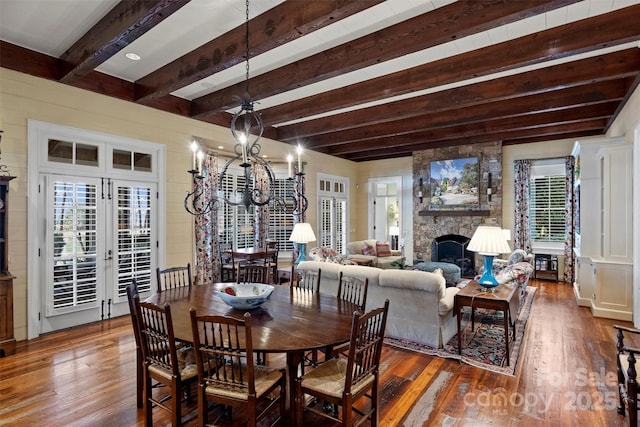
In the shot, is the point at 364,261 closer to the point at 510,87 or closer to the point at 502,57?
the point at 510,87

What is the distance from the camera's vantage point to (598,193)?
17.0 ft

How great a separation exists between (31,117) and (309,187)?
5.31 meters

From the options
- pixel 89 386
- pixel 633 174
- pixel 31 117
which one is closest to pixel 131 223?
pixel 31 117

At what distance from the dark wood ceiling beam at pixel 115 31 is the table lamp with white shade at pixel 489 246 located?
3.69 m

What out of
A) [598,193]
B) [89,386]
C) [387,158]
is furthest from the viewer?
[387,158]

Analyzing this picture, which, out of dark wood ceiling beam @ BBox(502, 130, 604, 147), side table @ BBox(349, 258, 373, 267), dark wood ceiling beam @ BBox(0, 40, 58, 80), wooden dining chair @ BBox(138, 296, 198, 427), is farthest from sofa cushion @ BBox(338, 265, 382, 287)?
dark wood ceiling beam @ BBox(502, 130, 604, 147)

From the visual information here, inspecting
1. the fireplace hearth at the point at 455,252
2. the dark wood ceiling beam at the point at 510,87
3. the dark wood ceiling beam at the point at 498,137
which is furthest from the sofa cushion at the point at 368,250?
the dark wood ceiling beam at the point at 510,87

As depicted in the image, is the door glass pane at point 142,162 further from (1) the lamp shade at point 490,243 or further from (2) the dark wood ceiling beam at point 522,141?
(2) the dark wood ceiling beam at point 522,141

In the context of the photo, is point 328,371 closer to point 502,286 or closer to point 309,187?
point 502,286

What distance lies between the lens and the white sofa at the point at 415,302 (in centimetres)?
363

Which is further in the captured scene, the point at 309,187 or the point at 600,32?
the point at 309,187

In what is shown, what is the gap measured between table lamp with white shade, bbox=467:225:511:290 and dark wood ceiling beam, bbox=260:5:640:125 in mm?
1821

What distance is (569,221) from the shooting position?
721cm

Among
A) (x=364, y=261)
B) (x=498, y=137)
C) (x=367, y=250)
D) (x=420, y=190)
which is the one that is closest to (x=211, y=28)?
(x=364, y=261)
